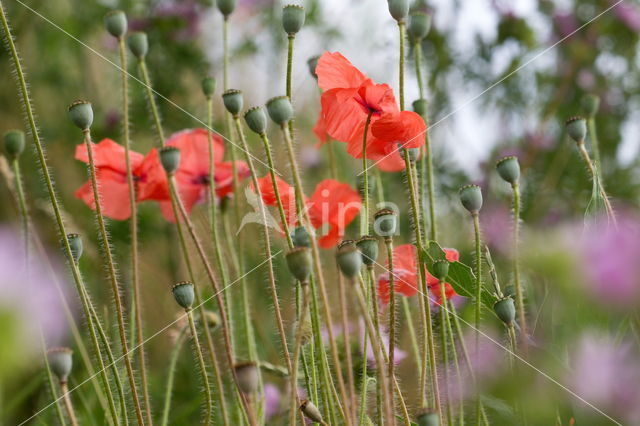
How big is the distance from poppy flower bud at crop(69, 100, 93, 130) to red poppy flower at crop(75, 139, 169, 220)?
Answer: 16cm

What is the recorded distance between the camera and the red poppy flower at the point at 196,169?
0.75 metres

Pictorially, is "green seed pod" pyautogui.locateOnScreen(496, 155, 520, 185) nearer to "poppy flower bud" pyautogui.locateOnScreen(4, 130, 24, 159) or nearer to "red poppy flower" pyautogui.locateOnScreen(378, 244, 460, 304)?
"red poppy flower" pyautogui.locateOnScreen(378, 244, 460, 304)

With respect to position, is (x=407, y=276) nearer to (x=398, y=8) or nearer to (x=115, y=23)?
(x=398, y=8)

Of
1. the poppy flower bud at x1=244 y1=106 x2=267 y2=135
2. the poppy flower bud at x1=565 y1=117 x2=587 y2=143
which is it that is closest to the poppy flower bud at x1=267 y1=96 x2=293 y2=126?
the poppy flower bud at x1=244 y1=106 x2=267 y2=135

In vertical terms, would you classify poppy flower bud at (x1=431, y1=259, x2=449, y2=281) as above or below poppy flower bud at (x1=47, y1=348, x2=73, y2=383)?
above

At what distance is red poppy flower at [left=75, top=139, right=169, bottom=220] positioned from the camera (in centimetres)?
69

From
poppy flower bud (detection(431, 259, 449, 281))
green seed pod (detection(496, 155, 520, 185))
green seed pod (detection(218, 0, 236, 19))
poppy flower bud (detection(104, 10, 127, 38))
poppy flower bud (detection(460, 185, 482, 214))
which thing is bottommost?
poppy flower bud (detection(431, 259, 449, 281))

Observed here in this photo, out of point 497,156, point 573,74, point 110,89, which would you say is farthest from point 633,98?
point 110,89

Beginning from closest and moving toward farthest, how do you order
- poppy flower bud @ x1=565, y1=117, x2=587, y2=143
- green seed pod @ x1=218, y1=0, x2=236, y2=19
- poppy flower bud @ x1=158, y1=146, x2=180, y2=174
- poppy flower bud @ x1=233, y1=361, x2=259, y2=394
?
poppy flower bud @ x1=233, y1=361, x2=259, y2=394, poppy flower bud @ x1=158, y1=146, x2=180, y2=174, poppy flower bud @ x1=565, y1=117, x2=587, y2=143, green seed pod @ x1=218, y1=0, x2=236, y2=19

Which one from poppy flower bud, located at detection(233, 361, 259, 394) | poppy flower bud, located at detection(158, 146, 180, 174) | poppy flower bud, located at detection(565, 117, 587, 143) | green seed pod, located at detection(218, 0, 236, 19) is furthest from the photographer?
green seed pod, located at detection(218, 0, 236, 19)

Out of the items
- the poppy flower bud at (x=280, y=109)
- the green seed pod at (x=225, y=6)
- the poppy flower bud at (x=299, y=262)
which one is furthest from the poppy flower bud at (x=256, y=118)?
the green seed pod at (x=225, y=6)

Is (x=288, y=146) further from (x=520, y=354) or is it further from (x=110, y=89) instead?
(x=110, y=89)

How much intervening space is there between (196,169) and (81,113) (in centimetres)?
28

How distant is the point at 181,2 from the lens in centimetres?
150
